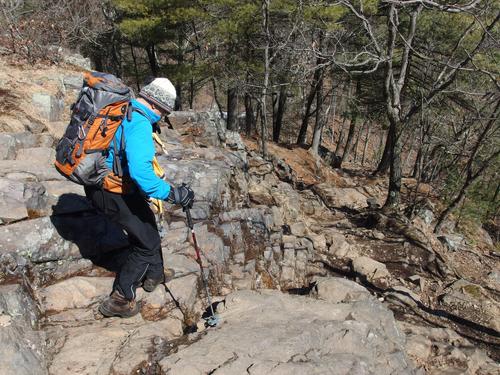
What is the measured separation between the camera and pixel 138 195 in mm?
3912

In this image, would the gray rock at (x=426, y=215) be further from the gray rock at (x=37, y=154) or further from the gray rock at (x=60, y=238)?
the gray rock at (x=37, y=154)

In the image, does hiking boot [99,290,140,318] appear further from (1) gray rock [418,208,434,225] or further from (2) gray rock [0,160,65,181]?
(1) gray rock [418,208,434,225]

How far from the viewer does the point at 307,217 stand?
34.8 ft

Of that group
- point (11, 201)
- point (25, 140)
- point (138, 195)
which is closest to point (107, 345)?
point (138, 195)

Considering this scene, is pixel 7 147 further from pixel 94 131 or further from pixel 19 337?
pixel 19 337

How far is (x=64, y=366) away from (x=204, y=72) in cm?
1430

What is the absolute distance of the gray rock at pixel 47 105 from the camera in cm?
918

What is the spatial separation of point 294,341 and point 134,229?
1.78 m

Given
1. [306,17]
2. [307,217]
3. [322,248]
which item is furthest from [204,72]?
[322,248]

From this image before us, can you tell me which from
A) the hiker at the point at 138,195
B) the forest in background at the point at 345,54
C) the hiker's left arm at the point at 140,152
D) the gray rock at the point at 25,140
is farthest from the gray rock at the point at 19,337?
the forest in background at the point at 345,54

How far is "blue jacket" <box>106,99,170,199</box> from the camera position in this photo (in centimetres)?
341

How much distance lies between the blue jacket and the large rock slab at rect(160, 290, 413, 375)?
1456 mm

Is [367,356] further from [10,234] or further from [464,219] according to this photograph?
[464,219]

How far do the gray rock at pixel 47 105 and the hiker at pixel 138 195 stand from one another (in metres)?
6.25
